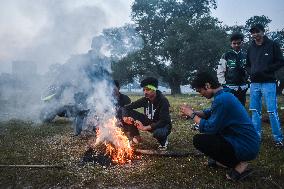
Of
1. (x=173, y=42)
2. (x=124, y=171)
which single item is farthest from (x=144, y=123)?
(x=173, y=42)

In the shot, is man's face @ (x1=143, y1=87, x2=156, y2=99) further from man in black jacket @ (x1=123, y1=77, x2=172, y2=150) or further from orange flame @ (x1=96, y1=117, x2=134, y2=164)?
orange flame @ (x1=96, y1=117, x2=134, y2=164)

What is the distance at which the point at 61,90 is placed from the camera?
410 inches

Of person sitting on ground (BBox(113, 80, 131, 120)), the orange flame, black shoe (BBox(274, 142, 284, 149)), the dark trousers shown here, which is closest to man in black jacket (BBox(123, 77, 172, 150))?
person sitting on ground (BBox(113, 80, 131, 120))

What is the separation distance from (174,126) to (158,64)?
111 feet

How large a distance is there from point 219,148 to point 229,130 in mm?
346

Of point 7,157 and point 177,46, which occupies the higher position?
point 177,46

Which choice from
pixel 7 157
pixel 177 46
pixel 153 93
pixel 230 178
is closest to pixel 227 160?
pixel 230 178

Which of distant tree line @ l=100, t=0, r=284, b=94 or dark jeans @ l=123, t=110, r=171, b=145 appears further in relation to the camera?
distant tree line @ l=100, t=0, r=284, b=94

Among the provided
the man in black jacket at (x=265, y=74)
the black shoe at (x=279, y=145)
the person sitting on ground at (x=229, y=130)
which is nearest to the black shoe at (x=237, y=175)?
the person sitting on ground at (x=229, y=130)

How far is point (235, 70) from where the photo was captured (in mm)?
8203

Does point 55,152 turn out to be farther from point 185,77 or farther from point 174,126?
point 185,77

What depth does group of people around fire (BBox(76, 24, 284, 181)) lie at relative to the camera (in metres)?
5.25

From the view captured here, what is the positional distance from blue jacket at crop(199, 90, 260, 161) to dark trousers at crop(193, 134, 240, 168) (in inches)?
3.3

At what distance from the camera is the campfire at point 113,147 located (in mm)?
6750
